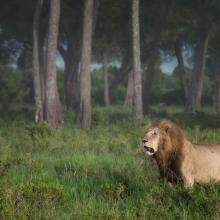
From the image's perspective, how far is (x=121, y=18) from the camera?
3256 centimetres

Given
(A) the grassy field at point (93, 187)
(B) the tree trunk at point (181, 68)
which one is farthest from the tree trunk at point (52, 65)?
(B) the tree trunk at point (181, 68)

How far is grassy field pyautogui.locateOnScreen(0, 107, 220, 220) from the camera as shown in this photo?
8.32 m

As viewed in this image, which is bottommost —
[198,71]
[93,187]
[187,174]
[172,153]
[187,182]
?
[93,187]

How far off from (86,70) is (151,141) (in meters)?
16.1

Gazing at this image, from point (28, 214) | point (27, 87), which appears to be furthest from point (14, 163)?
point (27, 87)

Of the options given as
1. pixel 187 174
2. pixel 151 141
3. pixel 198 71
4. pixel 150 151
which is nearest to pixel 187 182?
pixel 187 174

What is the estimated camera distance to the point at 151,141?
9.15 meters

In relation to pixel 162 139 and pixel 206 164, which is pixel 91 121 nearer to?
pixel 206 164

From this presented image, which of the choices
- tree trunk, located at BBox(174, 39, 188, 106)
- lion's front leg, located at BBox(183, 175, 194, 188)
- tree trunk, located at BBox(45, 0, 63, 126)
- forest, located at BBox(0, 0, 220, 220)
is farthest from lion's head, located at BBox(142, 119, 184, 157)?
tree trunk, located at BBox(174, 39, 188, 106)

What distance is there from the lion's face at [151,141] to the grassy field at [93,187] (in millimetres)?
534

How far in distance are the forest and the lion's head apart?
569 mm

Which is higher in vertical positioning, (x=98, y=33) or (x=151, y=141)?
(x=98, y=33)

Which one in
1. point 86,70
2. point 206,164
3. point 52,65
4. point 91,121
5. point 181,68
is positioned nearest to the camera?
point 206,164

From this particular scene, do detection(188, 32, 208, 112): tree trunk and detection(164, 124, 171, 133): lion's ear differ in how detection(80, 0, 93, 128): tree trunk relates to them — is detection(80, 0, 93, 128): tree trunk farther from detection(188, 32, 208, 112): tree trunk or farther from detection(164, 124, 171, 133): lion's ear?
detection(164, 124, 171, 133): lion's ear
